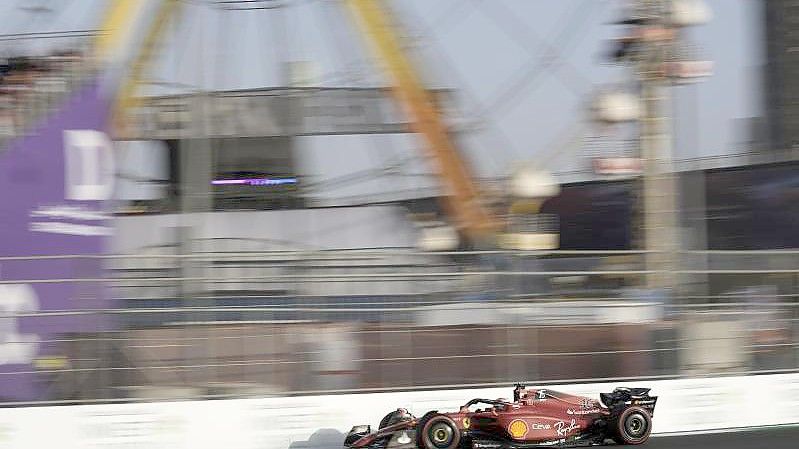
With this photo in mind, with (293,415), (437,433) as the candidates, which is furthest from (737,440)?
(293,415)

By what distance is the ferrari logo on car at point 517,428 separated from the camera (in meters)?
11.4

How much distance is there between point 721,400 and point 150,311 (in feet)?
21.8

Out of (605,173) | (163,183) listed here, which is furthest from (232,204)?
(605,173)

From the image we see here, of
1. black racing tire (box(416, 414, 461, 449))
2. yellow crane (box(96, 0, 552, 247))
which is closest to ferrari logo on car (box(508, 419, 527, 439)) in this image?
black racing tire (box(416, 414, 461, 449))

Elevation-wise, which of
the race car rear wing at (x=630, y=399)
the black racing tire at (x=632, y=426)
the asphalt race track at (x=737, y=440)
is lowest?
the asphalt race track at (x=737, y=440)

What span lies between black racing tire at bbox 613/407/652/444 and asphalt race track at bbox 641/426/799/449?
148 millimetres

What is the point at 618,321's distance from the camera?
13.1m

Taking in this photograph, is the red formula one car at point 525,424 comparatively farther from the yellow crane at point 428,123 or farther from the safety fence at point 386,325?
the yellow crane at point 428,123

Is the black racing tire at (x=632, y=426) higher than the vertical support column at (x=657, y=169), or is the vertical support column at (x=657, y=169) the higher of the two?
the vertical support column at (x=657, y=169)

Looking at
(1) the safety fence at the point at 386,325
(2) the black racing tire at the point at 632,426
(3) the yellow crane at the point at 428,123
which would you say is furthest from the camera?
(3) the yellow crane at the point at 428,123

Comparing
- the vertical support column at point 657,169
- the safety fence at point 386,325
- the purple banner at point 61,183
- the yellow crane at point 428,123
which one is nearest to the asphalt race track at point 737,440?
the safety fence at point 386,325

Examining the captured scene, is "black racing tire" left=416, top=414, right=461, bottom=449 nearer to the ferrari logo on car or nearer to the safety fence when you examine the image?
the ferrari logo on car

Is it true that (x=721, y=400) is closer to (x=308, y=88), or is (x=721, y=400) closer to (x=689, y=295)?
(x=689, y=295)

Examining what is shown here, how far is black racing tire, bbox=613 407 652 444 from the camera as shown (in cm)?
1173
